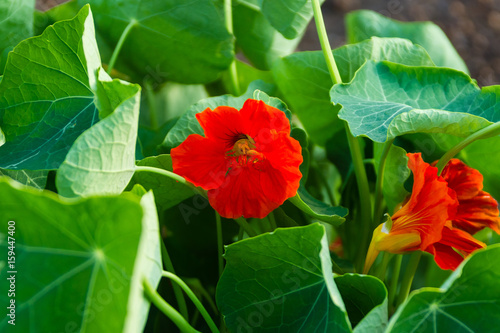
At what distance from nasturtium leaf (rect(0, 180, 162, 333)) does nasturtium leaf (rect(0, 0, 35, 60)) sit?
1.08ft

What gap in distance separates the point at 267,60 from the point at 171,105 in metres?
0.16

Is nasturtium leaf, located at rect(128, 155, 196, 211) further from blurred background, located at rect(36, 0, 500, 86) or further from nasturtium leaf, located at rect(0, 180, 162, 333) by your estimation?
blurred background, located at rect(36, 0, 500, 86)

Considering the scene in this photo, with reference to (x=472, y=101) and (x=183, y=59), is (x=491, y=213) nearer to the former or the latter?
(x=472, y=101)

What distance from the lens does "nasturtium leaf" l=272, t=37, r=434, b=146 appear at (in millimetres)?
531

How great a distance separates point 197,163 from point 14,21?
1.05 ft

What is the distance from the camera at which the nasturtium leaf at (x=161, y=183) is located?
1.46 feet

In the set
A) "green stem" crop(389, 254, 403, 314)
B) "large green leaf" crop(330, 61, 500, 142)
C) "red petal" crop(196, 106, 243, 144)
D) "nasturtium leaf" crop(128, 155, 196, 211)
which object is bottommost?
"green stem" crop(389, 254, 403, 314)

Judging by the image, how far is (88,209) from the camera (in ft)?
0.97

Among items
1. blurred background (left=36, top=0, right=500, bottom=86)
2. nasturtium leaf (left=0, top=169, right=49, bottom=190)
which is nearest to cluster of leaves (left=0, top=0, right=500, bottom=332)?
nasturtium leaf (left=0, top=169, right=49, bottom=190)

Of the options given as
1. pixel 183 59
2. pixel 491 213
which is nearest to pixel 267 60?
pixel 183 59

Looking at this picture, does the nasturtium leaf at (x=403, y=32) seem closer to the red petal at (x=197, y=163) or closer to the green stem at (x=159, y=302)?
the red petal at (x=197, y=163)

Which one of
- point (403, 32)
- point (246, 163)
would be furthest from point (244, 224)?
point (403, 32)

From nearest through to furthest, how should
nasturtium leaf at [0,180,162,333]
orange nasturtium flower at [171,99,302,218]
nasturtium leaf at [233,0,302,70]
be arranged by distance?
nasturtium leaf at [0,180,162,333] < orange nasturtium flower at [171,99,302,218] < nasturtium leaf at [233,0,302,70]

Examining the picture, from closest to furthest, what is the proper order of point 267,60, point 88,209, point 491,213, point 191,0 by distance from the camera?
point 88,209 → point 491,213 → point 191,0 → point 267,60
